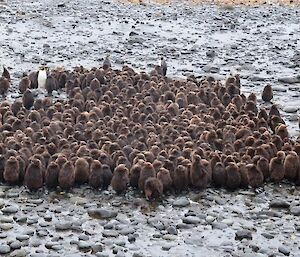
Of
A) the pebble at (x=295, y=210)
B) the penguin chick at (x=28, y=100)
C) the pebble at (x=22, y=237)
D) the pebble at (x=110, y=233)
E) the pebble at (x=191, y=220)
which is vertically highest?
the penguin chick at (x=28, y=100)

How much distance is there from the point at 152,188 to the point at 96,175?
68cm

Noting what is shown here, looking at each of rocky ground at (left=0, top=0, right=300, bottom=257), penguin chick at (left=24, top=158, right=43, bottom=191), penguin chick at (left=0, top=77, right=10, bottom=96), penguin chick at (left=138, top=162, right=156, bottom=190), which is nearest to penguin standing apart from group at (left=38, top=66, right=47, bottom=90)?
rocky ground at (left=0, top=0, right=300, bottom=257)

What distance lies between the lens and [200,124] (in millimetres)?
9125

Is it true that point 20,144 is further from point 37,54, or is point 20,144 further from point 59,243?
point 37,54

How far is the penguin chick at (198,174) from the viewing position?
7.80 meters

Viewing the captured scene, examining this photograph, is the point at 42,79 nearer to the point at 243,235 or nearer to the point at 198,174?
the point at 198,174

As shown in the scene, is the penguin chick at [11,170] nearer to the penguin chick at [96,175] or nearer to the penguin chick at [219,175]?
the penguin chick at [96,175]

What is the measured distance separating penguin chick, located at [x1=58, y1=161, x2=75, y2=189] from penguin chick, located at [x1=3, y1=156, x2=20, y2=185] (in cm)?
51

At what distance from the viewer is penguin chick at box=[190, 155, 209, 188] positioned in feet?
25.6

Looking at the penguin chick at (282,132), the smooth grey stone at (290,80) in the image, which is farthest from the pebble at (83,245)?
the smooth grey stone at (290,80)

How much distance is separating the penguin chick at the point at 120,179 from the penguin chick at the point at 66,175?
49 cm

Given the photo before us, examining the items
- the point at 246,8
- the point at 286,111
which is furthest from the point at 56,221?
the point at 246,8

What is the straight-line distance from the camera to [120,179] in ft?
25.2

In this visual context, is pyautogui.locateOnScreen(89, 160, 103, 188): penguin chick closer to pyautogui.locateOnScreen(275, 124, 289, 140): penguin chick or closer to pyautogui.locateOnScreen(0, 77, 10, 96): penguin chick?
pyautogui.locateOnScreen(275, 124, 289, 140): penguin chick
